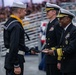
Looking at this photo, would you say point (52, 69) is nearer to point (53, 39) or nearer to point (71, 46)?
point (53, 39)

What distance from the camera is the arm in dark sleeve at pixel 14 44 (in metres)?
6.48

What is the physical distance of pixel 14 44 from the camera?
21.3ft

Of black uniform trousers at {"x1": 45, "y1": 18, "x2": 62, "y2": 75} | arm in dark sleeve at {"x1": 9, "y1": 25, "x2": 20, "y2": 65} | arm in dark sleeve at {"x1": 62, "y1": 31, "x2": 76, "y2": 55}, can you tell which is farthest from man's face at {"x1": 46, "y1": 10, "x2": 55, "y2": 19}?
arm in dark sleeve at {"x1": 62, "y1": 31, "x2": 76, "y2": 55}

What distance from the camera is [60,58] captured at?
6828 mm

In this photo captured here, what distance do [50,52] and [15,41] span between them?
70 cm

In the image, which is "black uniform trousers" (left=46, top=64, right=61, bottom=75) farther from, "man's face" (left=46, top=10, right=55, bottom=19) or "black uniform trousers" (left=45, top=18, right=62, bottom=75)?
"man's face" (left=46, top=10, right=55, bottom=19)

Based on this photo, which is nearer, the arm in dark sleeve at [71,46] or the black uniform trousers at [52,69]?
the arm in dark sleeve at [71,46]

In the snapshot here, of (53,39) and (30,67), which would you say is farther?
(30,67)

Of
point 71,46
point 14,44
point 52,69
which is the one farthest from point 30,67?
point 71,46

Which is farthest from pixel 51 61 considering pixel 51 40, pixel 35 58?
pixel 35 58

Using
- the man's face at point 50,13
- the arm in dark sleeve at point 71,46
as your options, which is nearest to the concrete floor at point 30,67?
the man's face at point 50,13

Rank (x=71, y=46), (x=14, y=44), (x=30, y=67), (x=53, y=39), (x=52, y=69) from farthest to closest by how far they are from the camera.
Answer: (x=30, y=67) → (x=52, y=69) → (x=53, y=39) → (x=14, y=44) → (x=71, y=46)

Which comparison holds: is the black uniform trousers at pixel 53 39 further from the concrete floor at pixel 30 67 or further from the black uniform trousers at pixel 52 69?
the concrete floor at pixel 30 67

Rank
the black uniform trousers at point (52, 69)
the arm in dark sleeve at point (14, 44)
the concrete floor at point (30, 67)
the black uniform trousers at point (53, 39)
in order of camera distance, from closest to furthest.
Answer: the arm in dark sleeve at point (14, 44) < the black uniform trousers at point (53, 39) < the black uniform trousers at point (52, 69) < the concrete floor at point (30, 67)
